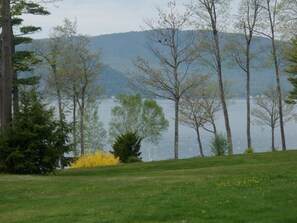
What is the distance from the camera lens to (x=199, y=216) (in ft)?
27.3

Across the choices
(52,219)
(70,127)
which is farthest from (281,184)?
(70,127)

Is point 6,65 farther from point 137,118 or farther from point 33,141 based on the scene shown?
point 137,118

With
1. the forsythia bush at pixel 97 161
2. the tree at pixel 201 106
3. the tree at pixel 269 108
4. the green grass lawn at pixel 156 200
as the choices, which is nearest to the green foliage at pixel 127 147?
the forsythia bush at pixel 97 161

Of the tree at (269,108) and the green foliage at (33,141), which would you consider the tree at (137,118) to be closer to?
the tree at (269,108)

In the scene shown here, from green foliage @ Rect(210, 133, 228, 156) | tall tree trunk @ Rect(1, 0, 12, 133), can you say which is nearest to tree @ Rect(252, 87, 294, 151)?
green foliage @ Rect(210, 133, 228, 156)

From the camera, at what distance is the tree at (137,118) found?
58.3 meters

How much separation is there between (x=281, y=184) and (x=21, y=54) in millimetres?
20840

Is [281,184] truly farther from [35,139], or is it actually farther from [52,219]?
[35,139]

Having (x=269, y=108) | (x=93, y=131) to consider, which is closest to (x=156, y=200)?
(x=93, y=131)

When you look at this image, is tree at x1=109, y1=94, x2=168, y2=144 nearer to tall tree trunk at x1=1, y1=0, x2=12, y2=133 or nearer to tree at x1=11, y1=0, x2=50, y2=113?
tree at x1=11, y1=0, x2=50, y2=113

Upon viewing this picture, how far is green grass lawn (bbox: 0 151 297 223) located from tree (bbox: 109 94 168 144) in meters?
44.3

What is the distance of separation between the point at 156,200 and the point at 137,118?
161ft

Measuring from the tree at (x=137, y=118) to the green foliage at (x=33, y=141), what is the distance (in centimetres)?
4033

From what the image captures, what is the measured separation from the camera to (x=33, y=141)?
55.8ft
